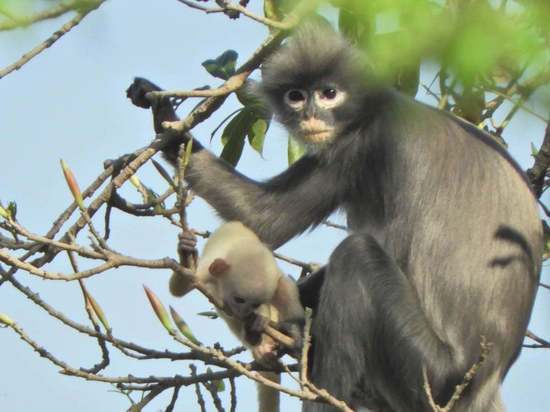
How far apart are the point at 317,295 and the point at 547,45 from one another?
192 inches

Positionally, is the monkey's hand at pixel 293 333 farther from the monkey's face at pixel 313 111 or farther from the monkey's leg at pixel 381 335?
the monkey's face at pixel 313 111

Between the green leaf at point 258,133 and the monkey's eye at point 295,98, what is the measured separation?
233 mm

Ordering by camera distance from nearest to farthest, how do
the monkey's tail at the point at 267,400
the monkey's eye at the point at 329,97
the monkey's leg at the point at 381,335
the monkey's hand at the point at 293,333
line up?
the monkey's hand at the point at 293,333 → the monkey's leg at the point at 381,335 → the monkey's tail at the point at 267,400 → the monkey's eye at the point at 329,97

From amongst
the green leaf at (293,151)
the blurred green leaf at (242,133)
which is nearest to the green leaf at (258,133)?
the blurred green leaf at (242,133)

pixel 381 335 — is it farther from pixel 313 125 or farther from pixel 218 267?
pixel 313 125

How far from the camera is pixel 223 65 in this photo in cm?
522

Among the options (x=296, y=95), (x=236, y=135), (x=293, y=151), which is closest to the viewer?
(x=236, y=135)

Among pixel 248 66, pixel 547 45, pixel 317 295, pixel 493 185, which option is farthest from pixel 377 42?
pixel 317 295

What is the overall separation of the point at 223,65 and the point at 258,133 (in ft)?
2.55

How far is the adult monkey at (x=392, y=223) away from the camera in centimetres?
509

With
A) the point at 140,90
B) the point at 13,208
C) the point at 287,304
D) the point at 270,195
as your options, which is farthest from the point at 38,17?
the point at 270,195

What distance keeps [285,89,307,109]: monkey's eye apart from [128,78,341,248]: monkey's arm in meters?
0.37

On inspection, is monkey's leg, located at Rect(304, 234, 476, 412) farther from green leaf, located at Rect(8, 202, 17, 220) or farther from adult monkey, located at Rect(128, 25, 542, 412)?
green leaf, located at Rect(8, 202, 17, 220)

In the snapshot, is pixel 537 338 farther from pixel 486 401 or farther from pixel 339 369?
pixel 339 369
